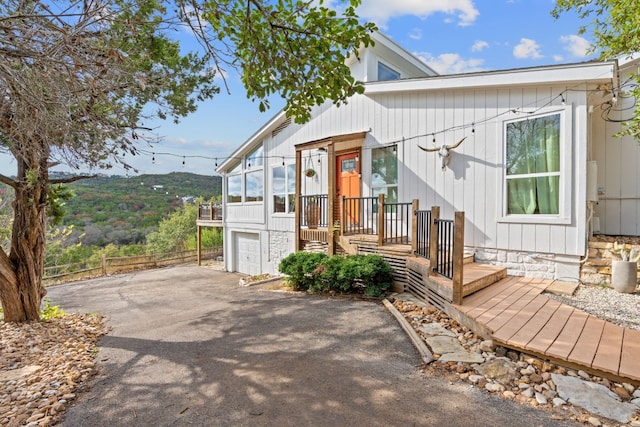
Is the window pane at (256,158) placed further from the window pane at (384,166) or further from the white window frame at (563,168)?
the white window frame at (563,168)

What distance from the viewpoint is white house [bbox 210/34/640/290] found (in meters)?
5.14

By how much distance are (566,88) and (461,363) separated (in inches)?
190

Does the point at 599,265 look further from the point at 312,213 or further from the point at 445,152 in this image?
the point at 312,213

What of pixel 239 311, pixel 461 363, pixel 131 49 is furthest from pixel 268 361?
pixel 131 49

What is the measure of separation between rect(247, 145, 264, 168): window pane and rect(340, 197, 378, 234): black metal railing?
4966 mm

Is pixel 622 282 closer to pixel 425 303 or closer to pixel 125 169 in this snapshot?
pixel 425 303

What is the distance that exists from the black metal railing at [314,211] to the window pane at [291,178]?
1339 millimetres

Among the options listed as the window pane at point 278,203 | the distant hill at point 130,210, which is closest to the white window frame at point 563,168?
the window pane at point 278,203

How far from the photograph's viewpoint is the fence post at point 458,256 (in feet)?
12.3

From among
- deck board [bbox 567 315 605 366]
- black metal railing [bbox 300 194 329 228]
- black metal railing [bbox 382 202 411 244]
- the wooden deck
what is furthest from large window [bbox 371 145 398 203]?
deck board [bbox 567 315 605 366]

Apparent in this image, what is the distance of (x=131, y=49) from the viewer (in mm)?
4109

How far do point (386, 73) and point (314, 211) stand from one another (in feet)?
14.4

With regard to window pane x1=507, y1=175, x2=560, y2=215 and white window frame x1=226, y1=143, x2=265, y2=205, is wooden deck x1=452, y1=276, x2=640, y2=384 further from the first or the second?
white window frame x1=226, y1=143, x2=265, y2=205

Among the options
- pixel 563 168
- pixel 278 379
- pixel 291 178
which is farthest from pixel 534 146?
pixel 291 178
